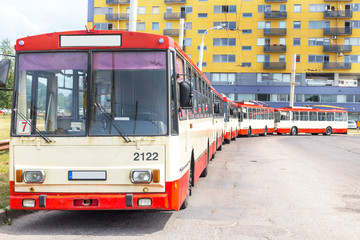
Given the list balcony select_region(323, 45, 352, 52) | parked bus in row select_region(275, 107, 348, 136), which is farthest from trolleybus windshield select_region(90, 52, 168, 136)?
balcony select_region(323, 45, 352, 52)

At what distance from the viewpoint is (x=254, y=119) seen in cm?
4253

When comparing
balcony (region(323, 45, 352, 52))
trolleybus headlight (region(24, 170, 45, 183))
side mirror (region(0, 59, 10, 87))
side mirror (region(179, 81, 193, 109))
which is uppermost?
balcony (region(323, 45, 352, 52))

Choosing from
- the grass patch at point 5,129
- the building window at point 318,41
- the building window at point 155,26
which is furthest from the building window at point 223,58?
the grass patch at point 5,129

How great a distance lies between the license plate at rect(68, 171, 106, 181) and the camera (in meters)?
6.57

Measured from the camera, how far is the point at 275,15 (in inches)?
2832

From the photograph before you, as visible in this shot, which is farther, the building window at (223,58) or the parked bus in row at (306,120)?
the building window at (223,58)

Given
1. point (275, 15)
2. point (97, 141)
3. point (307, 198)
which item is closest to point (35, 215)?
point (97, 141)

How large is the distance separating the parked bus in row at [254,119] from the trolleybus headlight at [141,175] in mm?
31951

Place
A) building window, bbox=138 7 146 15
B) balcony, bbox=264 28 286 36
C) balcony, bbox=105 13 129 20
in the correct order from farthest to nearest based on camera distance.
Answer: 1. building window, bbox=138 7 146 15
2. balcony, bbox=105 13 129 20
3. balcony, bbox=264 28 286 36

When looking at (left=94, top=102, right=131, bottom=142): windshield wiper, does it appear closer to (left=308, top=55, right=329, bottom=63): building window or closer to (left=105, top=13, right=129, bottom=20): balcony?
(left=308, top=55, right=329, bottom=63): building window

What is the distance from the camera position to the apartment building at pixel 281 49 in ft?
235

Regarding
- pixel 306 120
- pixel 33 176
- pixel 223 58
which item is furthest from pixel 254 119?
pixel 33 176

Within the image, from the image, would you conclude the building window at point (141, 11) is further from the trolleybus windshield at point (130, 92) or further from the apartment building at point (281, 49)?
the trolleybus windshield at point (130, 92)

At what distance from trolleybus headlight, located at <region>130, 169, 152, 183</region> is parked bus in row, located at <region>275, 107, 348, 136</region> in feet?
142
